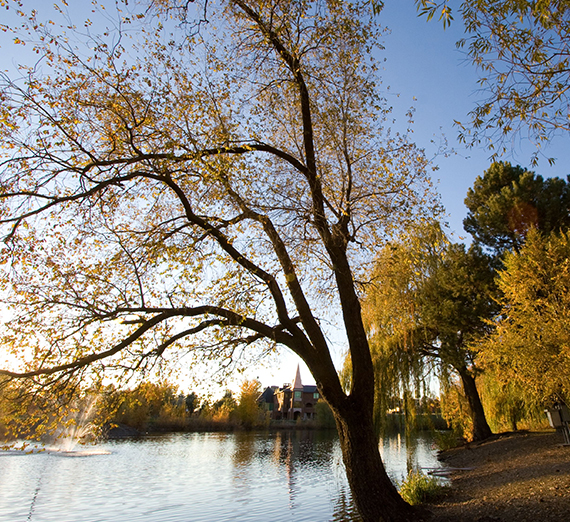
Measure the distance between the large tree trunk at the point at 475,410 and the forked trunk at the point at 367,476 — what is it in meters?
14.9

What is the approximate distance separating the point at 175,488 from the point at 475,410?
48.4 feet

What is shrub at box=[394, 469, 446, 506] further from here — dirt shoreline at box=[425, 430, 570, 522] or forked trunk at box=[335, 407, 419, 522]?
forked trunk at box=[335, 407, 419, 522]

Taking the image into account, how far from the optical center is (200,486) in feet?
40.2

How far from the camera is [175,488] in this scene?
11820 mm

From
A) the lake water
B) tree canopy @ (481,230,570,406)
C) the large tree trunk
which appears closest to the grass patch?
the lake water

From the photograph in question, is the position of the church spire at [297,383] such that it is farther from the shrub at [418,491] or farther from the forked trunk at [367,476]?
the forked trunk at [367,476]

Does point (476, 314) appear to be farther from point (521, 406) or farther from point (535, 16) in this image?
point (535, 16)

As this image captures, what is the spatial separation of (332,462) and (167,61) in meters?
17.9

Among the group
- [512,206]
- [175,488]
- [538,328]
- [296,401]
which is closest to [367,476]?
[538,328]

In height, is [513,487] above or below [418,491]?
above

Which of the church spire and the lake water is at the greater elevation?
the church spire

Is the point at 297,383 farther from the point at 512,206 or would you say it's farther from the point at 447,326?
the point at 512,206

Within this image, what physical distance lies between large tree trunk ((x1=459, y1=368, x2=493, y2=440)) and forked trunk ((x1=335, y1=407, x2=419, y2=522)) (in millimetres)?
14857

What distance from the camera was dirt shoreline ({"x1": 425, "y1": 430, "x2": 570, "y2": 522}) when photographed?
18.4ft
